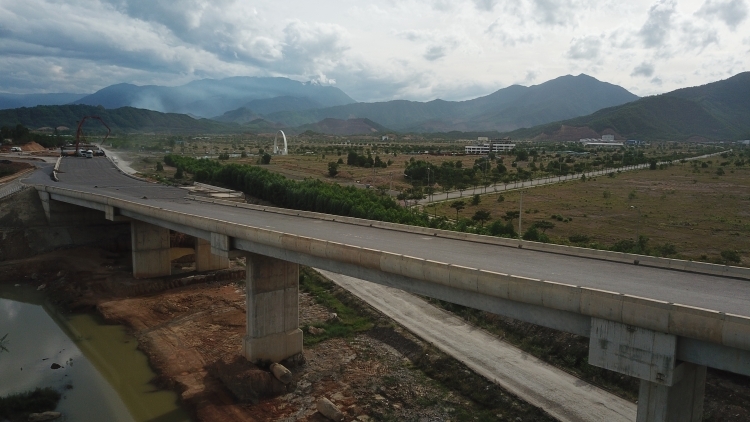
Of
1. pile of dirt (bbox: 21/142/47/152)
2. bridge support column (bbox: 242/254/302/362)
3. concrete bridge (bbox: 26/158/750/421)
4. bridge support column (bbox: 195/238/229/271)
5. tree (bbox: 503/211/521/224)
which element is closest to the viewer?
concrete bridge (bbox: 26/158/750/421)

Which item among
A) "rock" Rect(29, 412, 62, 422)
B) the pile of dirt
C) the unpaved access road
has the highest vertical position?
the pile of dirt

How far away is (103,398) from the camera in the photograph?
22.9m

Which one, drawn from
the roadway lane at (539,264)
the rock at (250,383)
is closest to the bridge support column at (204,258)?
the roadway lane at (539,264)

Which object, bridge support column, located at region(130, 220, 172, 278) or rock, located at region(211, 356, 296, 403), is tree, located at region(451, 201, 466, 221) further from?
rock, located at region(211, 356, 296, 403)

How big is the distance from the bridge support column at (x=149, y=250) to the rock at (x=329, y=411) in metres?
23.3

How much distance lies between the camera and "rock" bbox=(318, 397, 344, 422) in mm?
19750

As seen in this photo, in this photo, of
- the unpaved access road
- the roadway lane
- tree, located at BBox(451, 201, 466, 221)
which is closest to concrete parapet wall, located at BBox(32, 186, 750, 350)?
the roadway lane

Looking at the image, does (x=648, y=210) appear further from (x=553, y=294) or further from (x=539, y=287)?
(x=553, y=294)

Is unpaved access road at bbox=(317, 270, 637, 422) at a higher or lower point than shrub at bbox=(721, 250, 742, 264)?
lower

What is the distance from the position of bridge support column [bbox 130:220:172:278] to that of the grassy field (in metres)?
28.1

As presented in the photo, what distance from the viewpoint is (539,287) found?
13.7 metres

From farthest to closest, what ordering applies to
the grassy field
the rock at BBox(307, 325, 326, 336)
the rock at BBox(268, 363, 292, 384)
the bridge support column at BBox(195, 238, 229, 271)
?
the grassy field < the bridge support column at BBox(195, 238, 229, 271) < the rock at BBox(307, 325, 326, 336) < the rock at BBox(268, 363, 292, 384)

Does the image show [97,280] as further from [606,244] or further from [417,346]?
[606,244]

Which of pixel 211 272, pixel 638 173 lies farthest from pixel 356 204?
pixel 638 173
